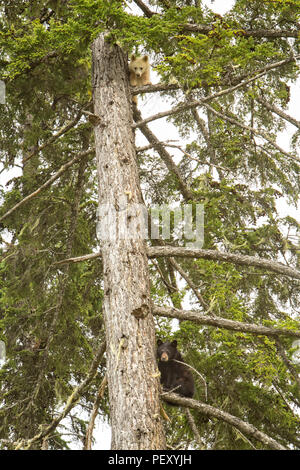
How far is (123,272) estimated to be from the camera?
4992mm

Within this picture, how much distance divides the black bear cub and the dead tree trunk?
57.5 inches

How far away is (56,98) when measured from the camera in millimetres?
6629

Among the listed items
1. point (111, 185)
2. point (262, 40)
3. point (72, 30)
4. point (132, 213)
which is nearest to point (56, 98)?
point (72, 30)

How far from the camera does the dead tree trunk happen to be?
4.21m

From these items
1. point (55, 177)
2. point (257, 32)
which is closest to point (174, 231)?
point (55, 177)

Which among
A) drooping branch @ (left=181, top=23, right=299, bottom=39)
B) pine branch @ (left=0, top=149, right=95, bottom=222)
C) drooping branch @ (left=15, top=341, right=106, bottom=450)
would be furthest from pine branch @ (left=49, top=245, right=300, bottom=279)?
drooping branch @ (left=181, top=23, right=299, bottom=39)

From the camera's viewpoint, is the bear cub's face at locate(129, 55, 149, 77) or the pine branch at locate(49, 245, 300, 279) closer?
the pine branch at locate(49, 245, 300, 279)

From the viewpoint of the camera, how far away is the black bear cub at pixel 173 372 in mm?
6207

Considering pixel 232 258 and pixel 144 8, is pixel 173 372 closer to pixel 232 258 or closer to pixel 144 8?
pixel 232 258

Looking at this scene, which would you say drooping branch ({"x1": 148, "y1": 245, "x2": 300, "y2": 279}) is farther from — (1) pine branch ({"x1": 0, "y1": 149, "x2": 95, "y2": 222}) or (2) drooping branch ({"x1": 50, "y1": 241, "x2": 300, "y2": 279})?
(1) pine branch ({"x1": 0, "y1": 149, "x2": 95, "y2": 222})

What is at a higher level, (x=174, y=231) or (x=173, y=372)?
(x=174, y=231)

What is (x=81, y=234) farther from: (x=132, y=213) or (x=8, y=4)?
(x=8, y=4)

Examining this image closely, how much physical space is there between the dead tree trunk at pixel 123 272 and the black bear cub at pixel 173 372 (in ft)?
4.79

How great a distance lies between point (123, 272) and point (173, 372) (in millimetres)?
2255
